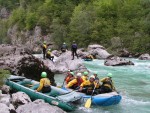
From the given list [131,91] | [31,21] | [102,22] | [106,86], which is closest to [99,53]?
[102,22]

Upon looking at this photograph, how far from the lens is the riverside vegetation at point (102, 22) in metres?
47.0

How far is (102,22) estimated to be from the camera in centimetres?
5322

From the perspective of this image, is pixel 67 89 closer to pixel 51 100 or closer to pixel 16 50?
pixel 51 100

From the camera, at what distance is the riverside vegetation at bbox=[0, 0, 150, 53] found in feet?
154

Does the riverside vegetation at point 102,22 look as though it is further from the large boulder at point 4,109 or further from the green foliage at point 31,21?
the large boulder at point 4,109

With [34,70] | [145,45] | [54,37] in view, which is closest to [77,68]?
[34,70]

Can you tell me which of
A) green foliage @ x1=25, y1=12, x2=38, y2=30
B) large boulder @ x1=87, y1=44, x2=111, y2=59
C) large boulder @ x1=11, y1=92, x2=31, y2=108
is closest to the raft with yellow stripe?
large boulder @ x1=11, y1=92, x2=31, y2=108

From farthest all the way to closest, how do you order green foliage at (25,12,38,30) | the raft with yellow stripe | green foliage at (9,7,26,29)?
green foliage at (9,7,26,29), green foliage at (25,12,38,30), the raft with yellow stripe

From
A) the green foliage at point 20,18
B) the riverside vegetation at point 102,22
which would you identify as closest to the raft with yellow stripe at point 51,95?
the riverside vegetation at point 102,22

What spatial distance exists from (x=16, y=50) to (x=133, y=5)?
34.1 metres

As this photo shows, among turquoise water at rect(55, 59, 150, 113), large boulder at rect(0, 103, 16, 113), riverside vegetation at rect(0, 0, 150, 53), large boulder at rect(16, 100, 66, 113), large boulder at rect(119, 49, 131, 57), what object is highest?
riverside vegetation at rect(0, 0, 150, 53)

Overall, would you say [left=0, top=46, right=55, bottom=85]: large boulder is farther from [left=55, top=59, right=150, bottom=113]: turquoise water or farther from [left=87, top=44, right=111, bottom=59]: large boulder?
[left=87, top=44, right=111, bottom=59]: large boulder

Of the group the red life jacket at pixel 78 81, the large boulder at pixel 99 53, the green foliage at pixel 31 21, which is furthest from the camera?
the green foliage at pixel 31 21

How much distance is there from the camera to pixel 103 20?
53.7 m
